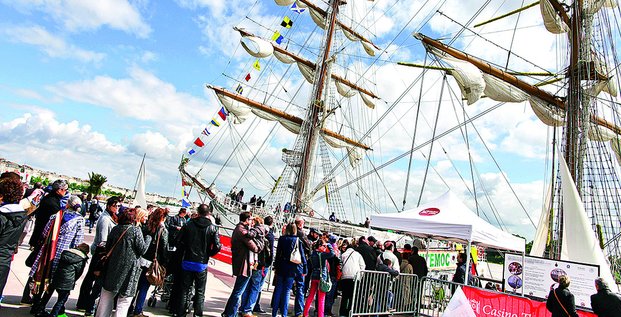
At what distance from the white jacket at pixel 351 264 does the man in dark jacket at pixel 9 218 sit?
208 inches

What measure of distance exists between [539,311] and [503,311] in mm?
585

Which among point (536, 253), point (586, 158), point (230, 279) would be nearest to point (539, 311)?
point (230, 279)

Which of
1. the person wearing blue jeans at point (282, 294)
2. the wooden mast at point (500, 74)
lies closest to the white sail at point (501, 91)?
the wooden mast at point (500, 74)

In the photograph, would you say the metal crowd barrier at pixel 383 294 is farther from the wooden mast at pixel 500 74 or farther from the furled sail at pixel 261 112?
the furled sail at pixel 261 112

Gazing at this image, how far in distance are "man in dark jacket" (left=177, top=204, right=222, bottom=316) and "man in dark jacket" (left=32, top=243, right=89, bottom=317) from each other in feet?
4.20

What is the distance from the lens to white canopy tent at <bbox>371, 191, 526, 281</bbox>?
844 centimetres

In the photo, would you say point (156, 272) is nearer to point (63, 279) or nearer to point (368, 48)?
point (63, 279)

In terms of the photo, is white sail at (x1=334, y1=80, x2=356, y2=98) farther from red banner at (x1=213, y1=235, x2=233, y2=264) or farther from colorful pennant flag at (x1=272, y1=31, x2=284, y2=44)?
red banner at (x1=213, y1=235, x2=233, y2=264)

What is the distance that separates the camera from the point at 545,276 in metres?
7.79

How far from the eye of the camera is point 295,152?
29641mm

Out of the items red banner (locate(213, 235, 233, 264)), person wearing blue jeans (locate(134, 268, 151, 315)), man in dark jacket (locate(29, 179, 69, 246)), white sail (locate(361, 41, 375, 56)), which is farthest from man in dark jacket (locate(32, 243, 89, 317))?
white sail (locate(361, 41, 375, 56))

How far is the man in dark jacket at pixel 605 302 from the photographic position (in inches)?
225

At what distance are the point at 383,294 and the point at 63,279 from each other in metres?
5.48

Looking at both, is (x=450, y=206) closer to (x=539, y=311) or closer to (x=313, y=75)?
(x=539, y=311)
